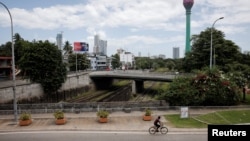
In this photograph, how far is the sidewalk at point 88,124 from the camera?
2392 centimetres

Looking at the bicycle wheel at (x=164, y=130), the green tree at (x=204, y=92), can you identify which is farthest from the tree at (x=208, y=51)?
the bicycle wheel at (x=164, y=130)

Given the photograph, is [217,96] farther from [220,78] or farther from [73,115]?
[73,115]

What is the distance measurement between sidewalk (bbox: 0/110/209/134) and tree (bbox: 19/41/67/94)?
853 inches

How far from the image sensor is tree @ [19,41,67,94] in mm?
49281

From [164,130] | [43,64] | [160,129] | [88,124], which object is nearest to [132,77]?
[43,64]

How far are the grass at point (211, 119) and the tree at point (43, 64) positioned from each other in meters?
29.6

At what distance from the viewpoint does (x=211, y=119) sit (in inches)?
1062

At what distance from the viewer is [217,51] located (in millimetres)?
59500

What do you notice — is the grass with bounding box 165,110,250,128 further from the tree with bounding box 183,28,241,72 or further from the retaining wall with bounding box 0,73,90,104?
the tree with bounding box 183,28,241,72

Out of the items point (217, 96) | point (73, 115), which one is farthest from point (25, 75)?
point (217, 96)

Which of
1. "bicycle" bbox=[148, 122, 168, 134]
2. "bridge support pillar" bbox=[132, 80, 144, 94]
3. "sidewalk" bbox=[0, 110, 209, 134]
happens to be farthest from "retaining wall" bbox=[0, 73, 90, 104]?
"bicycle" bbox=[148, 122, 168, 134]

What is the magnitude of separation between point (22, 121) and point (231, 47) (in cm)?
4975

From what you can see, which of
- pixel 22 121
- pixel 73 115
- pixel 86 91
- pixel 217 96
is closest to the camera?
pixel 22 121

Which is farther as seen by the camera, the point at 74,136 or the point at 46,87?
the point at 46,87
